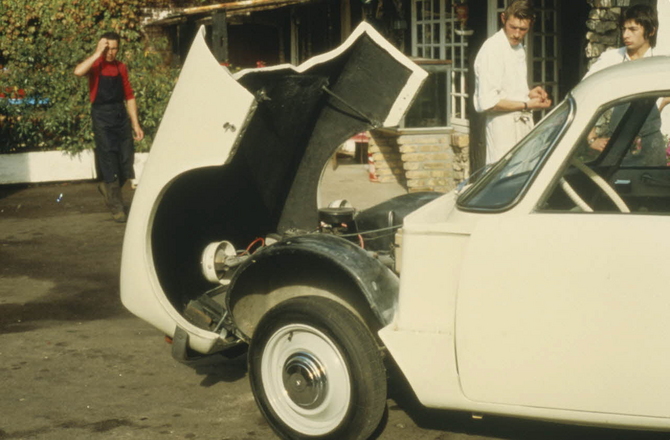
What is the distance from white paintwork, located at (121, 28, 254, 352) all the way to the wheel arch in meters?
0.26

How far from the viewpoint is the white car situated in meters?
3.81

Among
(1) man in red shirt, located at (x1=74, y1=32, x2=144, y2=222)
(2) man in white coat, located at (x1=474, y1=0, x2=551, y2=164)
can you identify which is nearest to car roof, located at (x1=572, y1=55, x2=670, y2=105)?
(2) man in white coat, located at (x1=474, y1=0, x2=551, y2=164)

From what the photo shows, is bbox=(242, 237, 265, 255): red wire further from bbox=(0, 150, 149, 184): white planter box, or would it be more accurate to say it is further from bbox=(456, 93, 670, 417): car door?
bbox=(0, 150, 149, 184): white planter box

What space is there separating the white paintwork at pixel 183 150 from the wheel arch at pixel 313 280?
0.26 m

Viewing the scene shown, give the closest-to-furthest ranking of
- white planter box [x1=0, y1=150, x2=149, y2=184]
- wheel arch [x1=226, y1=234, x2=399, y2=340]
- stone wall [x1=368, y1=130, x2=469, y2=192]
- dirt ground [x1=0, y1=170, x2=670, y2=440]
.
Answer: wheel arch [x1=226, y1=234, x2=399, y2=340] < dirt ground [x1=0, y1=170, x2=670, y2=440] < stone wall [x1=368, y1=130, x2=469, y2=192] < white planter box [x1=0, y1=150, x2=149, y2=184]

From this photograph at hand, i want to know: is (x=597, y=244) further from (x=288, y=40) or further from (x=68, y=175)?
(x=288, y=40)

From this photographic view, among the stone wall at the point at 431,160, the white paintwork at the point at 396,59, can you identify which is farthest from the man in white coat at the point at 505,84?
the stone wall at the point at 431,160

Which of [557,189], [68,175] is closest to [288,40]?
[68,175]

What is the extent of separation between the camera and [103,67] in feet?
34.1

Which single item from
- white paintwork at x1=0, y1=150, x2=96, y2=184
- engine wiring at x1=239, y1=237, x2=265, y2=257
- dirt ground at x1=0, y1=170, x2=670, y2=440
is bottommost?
dirt ground at x1=0, y1=170, x2=670, y2=440

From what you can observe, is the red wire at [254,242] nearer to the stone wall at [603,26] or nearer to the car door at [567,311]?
the car door at [567,311]

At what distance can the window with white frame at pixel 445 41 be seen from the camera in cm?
1266

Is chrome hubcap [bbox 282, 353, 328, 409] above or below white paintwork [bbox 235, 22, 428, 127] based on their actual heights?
below

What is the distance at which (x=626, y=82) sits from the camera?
391cm
